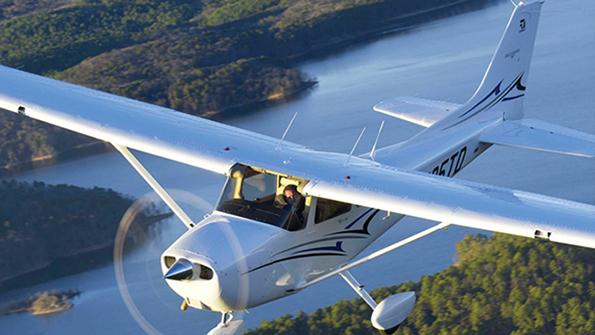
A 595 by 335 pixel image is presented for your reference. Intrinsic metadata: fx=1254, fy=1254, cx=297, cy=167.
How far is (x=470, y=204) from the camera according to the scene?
11.4 m

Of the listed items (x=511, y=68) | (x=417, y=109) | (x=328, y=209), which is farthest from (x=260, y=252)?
(x=511, y=68)

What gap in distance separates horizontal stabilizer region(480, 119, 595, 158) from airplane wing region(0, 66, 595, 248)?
11.6 feet

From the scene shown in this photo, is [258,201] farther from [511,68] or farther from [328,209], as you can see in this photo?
[511,68]

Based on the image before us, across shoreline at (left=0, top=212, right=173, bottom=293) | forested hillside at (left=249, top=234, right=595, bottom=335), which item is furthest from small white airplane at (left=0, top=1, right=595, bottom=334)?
shoreline at (left=0, top=212, right=173, bottom=293)

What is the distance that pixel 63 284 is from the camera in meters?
26.1

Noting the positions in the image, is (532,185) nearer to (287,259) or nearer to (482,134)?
(482,134)

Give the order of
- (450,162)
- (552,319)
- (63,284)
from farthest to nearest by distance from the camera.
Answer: (63,284) → (552,319) → (450,162)

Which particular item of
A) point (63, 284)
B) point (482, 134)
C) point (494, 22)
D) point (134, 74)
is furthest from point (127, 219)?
point (494, 22)

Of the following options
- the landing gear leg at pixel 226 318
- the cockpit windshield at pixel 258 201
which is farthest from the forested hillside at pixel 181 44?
the cockpit windshield at pixel 258 201

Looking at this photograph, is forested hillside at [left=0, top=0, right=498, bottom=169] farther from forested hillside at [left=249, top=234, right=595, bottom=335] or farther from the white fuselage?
the white fuselage

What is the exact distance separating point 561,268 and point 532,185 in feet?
23.2

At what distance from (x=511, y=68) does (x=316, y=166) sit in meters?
5.60

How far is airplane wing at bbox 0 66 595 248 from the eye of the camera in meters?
11.2

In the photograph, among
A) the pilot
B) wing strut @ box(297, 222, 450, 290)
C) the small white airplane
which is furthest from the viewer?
wing strut @ box(297, 222, 450, 290)
